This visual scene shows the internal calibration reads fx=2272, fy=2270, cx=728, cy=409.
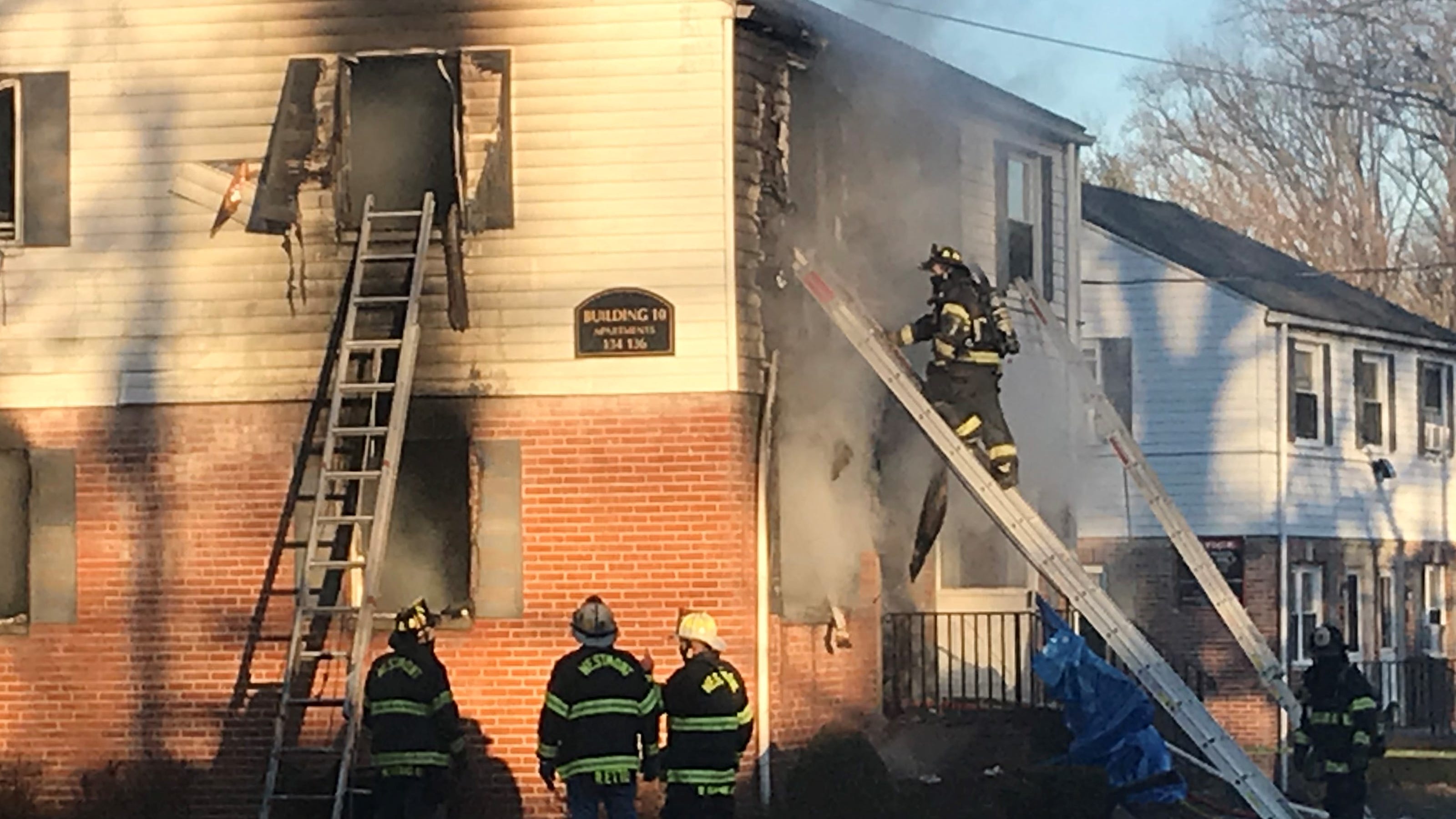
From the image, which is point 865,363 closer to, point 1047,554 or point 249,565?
point 1047,554

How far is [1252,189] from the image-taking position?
45656 millimetres

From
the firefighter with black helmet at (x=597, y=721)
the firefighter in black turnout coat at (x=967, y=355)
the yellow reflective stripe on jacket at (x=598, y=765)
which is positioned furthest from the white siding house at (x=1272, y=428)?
the yellow reflective stripe on jacket at (x=598, y=765)

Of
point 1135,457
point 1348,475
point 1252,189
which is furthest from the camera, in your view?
point 1252,189

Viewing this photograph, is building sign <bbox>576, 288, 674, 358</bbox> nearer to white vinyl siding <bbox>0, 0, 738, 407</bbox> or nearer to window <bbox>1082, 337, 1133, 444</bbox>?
white vinyl siding <bbox>0, 0, 738, 407</bbox>

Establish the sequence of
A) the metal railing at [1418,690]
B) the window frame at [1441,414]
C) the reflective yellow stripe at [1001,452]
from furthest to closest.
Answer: the window frame at [1441,414] < the metal railing at [1418,690] < the reflective yellow stripe at [1001,452]

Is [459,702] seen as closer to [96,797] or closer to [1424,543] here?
[96,797]

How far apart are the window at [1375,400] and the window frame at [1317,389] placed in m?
0.85

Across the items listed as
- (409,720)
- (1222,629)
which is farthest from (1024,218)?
(1222,629)

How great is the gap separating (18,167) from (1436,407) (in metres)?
21.7

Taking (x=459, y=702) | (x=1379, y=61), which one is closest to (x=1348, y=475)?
(x=1379, y=61)

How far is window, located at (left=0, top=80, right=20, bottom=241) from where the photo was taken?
16.1 meters

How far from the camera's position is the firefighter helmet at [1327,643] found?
16125mm

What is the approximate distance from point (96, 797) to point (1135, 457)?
7.97 m

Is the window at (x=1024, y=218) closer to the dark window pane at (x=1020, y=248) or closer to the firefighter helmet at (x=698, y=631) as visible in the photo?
the dark window pane at (x=1020, y=248)
